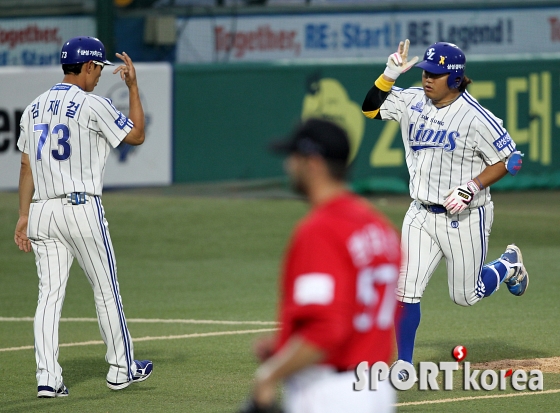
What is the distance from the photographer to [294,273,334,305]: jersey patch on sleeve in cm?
347

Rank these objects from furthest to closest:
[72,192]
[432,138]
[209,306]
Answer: [209,306]
[432,138]
[72,192]

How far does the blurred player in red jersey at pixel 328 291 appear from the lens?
3.47 m

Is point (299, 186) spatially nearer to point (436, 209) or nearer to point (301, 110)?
point (436, 209)

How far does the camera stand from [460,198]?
6.91 m

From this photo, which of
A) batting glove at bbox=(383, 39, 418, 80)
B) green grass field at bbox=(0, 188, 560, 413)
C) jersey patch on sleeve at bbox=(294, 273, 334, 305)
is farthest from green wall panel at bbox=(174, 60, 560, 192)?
jersey patch on sleeve at bbox=(294, 273, 334, 305)

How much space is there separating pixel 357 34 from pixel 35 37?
7445 mm

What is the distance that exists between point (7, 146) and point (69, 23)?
6901 mm

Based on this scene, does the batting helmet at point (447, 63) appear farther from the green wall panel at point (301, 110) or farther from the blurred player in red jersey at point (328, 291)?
the green wall panel at point (301, 110)

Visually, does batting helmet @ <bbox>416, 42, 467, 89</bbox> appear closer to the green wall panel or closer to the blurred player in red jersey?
the blurred player in red jersey

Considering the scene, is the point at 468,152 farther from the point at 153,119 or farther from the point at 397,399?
the point at 153,119

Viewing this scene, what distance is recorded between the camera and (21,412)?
646 centimetres

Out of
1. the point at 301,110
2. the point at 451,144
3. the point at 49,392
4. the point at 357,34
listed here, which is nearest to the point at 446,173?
the point at 451,144

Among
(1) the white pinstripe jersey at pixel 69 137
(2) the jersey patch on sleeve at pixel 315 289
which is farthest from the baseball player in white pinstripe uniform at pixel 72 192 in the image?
(2) the jersey patch on sleeve at pixel 315 289
